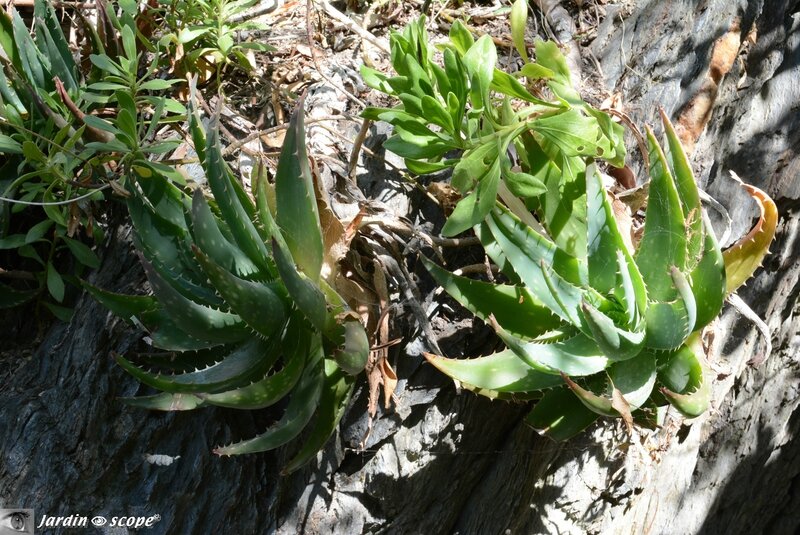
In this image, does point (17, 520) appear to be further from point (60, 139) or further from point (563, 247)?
point (563, 247)

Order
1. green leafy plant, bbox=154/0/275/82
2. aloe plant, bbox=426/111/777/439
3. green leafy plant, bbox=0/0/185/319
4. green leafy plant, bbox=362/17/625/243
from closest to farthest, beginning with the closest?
aloe plant, bbox=426/111/777/439
green leafy plant, bbox=362/17/625/243
green leafy plant, bbox=0/0/185/319
green leafy plant, bbox=154/0/275/82

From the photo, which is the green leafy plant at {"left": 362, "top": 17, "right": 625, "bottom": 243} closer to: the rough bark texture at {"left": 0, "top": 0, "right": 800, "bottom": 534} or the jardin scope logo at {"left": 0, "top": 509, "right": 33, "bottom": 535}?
the rough bark texture at {"left": 0, "top": 0, "right": 800, "bottom": 534}

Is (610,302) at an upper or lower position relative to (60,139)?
upper

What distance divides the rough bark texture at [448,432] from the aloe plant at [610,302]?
0.27m

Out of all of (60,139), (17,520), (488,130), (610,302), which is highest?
(488,130)

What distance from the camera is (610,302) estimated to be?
1.40 m

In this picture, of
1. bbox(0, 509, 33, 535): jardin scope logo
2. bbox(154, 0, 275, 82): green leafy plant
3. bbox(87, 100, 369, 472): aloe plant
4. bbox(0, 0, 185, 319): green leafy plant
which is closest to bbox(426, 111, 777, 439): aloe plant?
bbox(87, 100, 369, 472): aloe plant

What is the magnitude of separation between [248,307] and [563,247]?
2.23ft

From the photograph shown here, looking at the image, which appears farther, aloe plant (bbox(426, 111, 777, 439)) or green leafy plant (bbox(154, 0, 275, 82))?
green leafy plant (bbox(154, 0, 275, 82))

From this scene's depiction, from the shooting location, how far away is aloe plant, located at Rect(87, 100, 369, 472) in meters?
1.29

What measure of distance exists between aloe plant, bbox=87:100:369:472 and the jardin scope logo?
1.84 feet

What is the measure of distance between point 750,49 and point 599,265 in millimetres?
1049

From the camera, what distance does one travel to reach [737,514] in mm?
2482

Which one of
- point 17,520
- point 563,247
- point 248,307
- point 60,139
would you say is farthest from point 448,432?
point 60,139
